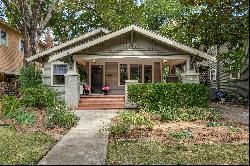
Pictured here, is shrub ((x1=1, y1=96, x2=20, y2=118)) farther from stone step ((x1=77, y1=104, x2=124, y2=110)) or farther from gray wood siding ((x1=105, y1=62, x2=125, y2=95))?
gray wood siding ((x1=105, y1=62, x2=125, y2=95))

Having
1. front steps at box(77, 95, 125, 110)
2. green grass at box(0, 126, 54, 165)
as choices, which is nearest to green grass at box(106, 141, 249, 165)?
green grass at box(0, 126, 54, 165)

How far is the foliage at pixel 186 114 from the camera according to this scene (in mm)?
13703

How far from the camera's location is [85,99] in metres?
20.6

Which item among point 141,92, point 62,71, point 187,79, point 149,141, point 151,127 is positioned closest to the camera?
point 149,141

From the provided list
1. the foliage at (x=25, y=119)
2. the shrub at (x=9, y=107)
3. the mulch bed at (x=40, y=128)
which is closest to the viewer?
the mulch bed at (x=40, y=128)

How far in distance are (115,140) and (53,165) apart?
117 inches

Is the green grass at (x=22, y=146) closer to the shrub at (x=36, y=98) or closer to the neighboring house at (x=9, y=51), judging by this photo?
the shrub at (x=36, y=98)

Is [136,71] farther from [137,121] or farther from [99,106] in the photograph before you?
[137,121]

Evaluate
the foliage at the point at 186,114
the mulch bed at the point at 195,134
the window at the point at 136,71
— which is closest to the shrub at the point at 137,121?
the mulch bed at the point at 195,134

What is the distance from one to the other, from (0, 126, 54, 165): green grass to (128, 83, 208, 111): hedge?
6.56 metres

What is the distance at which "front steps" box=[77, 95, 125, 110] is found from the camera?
19.8 meters

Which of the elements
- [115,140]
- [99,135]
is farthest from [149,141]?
[99,135]

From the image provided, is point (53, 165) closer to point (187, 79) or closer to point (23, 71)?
point (187, 79)

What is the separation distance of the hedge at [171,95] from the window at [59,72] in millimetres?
9767
